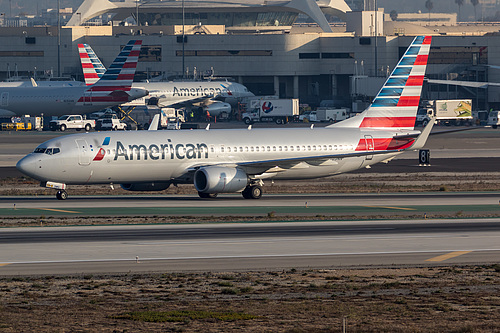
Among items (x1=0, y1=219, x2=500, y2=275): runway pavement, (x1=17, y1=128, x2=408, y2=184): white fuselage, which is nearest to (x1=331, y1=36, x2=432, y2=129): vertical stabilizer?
(x1=17, y1=128, x2=408, y2=184): white fuselage

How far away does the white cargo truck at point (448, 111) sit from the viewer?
133125 mm

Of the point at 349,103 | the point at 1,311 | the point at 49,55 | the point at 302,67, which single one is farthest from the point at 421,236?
the point at 49,55

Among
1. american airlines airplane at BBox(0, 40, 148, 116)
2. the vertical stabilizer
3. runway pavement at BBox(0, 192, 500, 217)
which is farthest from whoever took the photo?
american airlines airplane at BBox(0, 40, 148, 116)

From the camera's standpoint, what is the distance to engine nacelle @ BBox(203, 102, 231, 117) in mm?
148875

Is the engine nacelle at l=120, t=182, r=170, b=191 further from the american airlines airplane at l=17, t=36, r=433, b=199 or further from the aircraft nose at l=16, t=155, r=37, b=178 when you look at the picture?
the aircraft nose at l=16, t=155, r=37, b=178

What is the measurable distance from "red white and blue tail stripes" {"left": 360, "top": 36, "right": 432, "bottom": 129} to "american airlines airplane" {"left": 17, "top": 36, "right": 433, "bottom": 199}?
72 millimetres

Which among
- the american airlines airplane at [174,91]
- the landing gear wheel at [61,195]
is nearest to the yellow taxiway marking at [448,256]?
the landing gear wheel at [61,195]

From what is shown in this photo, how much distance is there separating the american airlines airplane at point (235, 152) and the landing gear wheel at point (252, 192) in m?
0.07

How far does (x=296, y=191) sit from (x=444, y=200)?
11.6m

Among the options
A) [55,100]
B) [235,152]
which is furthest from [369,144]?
[55,100]

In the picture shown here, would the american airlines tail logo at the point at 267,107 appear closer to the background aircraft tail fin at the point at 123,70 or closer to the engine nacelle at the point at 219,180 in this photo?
the background aircraft tail fin at the point at 123,70

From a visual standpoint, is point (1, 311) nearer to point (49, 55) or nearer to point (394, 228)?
point (394, 228)

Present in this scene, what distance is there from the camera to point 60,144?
2143 inches

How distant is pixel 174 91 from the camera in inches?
5748
